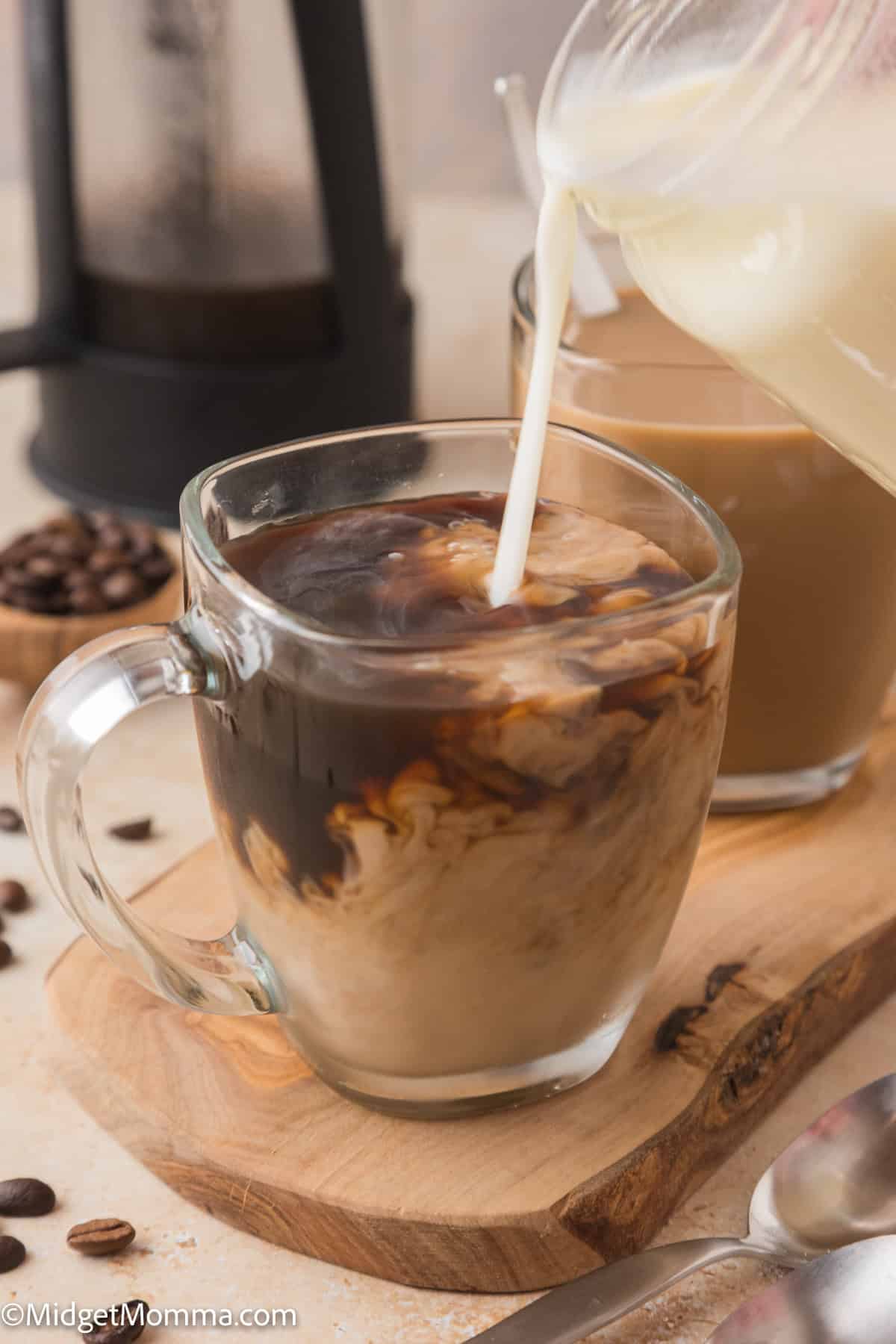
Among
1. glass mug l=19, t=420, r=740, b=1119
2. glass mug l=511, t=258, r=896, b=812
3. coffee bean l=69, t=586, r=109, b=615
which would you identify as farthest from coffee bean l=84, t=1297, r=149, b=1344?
coffee bean l=69, t=586, r=109, b=615

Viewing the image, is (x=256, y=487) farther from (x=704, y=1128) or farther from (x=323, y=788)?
(x=704, y=1128)

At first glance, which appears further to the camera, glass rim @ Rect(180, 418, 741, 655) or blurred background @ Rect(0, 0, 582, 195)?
blurred background @ Rect(0, 0, 582, 195)

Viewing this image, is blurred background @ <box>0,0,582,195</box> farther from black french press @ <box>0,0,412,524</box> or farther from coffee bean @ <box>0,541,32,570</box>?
coffee bean @ <box>0,541,32,570</box>

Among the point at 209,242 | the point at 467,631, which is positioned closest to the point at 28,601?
the point at 209,242

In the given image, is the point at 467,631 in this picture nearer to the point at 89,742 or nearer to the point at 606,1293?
the point at 89,742

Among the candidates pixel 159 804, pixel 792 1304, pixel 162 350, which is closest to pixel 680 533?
pixel 792 1304

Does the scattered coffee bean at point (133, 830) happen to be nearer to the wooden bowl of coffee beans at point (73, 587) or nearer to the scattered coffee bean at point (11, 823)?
the scattered coffee bean at point (11, 823)
